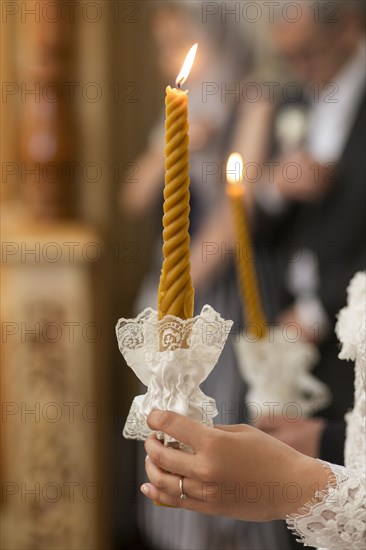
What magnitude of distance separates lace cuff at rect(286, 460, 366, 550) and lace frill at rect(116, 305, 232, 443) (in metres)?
0.11

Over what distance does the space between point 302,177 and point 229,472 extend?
4.45ft

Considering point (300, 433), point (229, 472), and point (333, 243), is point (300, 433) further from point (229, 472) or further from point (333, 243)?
point (333, 243)

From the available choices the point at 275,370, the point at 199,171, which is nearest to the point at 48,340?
the point at 199,171

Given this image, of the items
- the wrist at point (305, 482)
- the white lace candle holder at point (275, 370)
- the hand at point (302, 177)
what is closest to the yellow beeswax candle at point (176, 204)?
the wrist at point (305, 482)

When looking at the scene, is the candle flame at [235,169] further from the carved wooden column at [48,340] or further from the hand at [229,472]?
the carved wooden column at [48,340]

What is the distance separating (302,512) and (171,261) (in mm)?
233

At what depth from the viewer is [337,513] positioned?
0.66m

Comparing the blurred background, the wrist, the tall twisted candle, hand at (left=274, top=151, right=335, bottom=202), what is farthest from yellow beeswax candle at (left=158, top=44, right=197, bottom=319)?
the blurred background

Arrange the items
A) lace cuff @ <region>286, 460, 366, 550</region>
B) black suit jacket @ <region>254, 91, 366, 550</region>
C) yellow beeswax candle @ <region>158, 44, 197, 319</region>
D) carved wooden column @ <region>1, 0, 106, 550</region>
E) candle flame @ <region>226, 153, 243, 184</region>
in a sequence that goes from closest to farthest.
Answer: yellow beeswax candle @ <region>158, 44, 197, 319</region> → lace cuff @ <region>286, 460, 366, 550</region> → candle flame @ <region>226, 153, 243, 184</region> → black suit jacket @ <region>254, 91, 366, 550</region> → carved wooden column @ <region>1, 0, 106, 550</region>

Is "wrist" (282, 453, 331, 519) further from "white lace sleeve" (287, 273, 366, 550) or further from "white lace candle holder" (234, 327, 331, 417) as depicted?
"white lace candle holder" (234, 327, 331, 417)

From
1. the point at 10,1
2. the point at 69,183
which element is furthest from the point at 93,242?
the point at 10,1

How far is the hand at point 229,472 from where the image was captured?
0.59 meters

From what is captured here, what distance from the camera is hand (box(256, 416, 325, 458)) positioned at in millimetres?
970

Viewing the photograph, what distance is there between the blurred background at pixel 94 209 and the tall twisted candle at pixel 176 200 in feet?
4.73
